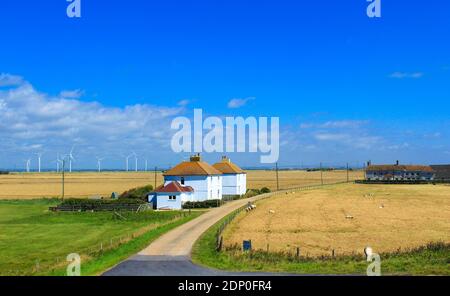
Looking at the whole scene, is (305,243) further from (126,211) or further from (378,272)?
(126,211)

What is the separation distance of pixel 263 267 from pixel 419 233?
62.3 ft

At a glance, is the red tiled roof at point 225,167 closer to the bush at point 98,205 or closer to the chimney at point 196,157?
the chimney at point 196,157

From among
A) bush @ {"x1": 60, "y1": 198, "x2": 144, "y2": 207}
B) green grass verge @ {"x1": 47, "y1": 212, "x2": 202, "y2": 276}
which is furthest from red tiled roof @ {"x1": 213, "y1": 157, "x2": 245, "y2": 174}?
green grass verge @ {"x1": 47, "y1": 212, "x2": 202, "y2": 276}

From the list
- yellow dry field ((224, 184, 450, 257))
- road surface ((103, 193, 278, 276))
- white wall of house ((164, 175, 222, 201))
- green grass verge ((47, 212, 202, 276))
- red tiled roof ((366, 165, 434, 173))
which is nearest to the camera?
road surface ((103, 193, 278, 276))

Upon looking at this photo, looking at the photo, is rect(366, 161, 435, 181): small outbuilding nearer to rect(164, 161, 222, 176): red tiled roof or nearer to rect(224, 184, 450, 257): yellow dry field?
rect(224, 184, 450, 257): yellow dry field

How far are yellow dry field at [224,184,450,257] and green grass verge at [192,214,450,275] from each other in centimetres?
358

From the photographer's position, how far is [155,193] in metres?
62.1

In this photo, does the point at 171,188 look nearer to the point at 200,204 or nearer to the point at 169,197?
the point at 169,197

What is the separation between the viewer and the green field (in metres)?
27.0

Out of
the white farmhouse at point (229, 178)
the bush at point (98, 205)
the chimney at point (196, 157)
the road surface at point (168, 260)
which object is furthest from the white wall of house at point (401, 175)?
the road surface at point (168, 260)

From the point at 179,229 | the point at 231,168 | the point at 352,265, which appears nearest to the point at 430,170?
the point at 231,168

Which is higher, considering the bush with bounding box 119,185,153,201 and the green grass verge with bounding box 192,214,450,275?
the bush with bounding box 119,185,153,201

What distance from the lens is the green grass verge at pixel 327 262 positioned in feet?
68.5

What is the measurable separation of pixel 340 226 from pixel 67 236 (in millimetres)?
23811
